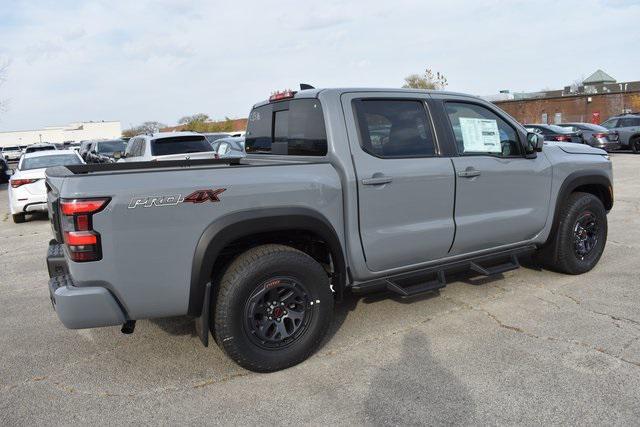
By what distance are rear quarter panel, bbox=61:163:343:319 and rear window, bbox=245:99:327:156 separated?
659 millimetres

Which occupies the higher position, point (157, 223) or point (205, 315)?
point (157, 223)

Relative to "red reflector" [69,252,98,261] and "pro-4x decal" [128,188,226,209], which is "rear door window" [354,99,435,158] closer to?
"pro-4x decal" [128,188,226,209]

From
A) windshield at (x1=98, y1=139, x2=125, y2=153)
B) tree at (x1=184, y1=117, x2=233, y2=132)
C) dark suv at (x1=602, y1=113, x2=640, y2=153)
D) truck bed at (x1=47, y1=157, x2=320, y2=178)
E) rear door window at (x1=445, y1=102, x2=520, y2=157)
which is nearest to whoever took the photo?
truck bed at (x1=47, y1=157, x2=320, y2=178)

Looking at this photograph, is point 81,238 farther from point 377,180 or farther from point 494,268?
point 494,268

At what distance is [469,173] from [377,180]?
964 millimetres

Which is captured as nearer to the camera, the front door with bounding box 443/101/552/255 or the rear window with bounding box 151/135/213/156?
the front door with bounding box 443/101/552/255

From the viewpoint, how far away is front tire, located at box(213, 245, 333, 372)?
3322 millimetres

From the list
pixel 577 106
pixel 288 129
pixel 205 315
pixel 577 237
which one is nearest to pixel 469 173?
pixel 288 129

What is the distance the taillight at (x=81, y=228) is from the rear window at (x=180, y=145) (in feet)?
27.5

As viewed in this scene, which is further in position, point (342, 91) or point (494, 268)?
point (494, 268)

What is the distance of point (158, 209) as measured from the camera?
305 cm

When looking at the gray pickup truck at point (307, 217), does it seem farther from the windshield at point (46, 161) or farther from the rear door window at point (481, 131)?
the windshield at point (46, 161)

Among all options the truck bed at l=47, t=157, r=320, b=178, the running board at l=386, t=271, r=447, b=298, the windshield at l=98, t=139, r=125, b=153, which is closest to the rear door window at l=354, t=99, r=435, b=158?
the truck bed at l=47, t=157, r=320, b=178

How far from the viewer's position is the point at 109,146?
72.3 ft
